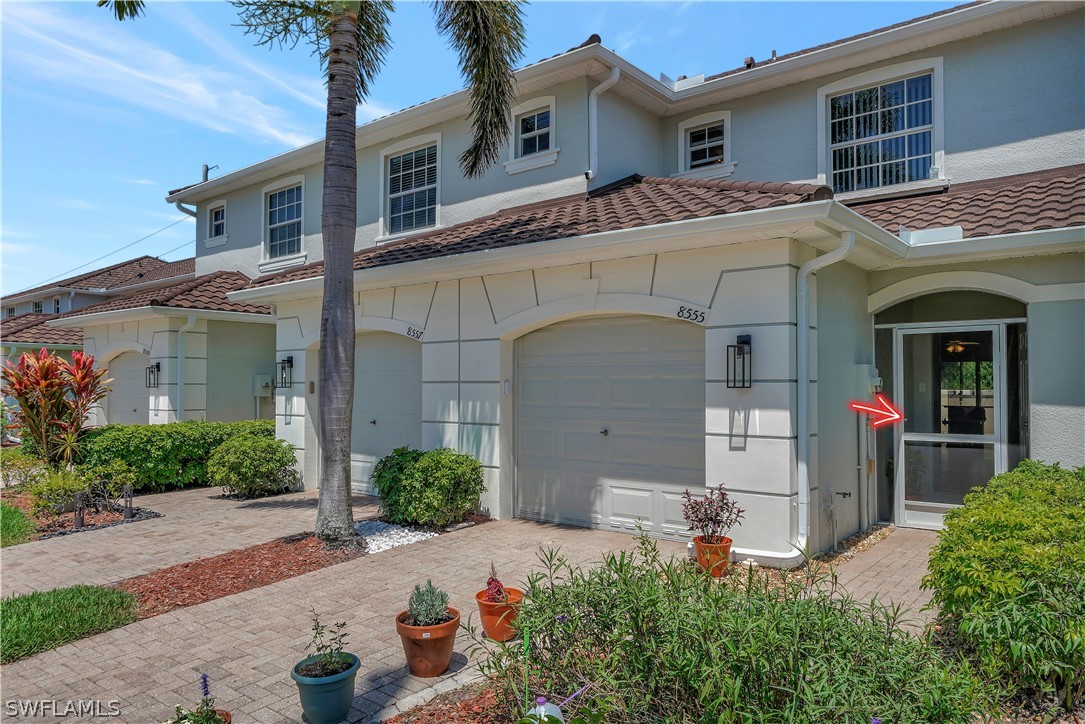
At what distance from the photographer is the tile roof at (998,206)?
24.0 ft

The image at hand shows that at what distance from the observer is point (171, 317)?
13875 millimetres

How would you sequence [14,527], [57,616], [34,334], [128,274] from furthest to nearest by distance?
1. [128,274]
2. [34,334]
3. [14,527]
4. [57,616]

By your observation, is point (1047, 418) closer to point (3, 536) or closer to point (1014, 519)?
point (1014, 519)

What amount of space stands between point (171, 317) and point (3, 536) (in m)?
6.36

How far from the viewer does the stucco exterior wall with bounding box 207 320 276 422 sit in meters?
14.5

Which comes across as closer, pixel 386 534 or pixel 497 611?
pixel 497 611

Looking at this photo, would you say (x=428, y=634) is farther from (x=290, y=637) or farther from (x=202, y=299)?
(x=202, y=299)

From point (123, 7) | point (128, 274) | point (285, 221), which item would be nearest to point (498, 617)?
point (123, 7)

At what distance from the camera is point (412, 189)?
41.4 feet

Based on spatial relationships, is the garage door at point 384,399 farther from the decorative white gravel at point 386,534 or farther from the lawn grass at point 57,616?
the lawn grass at point 57,616

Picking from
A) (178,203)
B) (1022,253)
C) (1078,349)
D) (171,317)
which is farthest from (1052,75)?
(178,203)

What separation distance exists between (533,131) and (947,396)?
7.19 metres

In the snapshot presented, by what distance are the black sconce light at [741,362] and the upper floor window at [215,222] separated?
14638 millimetres

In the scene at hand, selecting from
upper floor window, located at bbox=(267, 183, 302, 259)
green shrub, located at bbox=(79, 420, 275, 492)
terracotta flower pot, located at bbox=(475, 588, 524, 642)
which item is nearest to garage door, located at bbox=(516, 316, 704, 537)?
terracotta flower pot, located at bbox=(475, 588, 524, 642)
